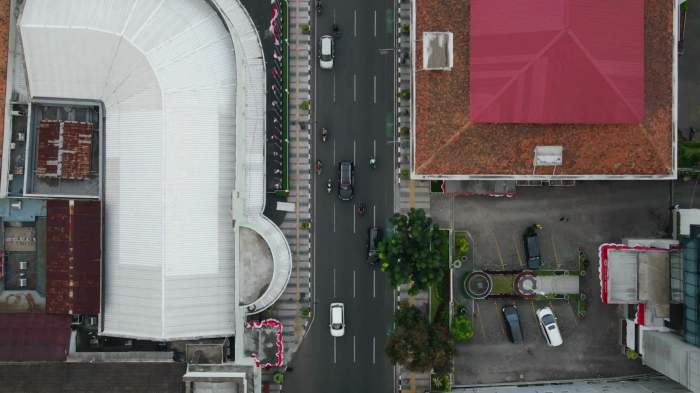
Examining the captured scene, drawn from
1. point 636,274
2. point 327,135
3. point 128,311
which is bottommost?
point 128,311

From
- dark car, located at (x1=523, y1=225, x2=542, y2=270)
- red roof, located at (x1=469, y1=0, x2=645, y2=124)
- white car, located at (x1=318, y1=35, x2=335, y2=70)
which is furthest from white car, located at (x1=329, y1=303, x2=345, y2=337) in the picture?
white car, located at (x1=318, y1=35, x2=335, y2=70)

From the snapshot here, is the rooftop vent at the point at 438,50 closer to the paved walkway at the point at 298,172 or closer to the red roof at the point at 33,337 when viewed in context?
the paved walkway at the point at 298,172

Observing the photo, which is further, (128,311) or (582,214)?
(582,214)

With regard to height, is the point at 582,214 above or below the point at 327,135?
below

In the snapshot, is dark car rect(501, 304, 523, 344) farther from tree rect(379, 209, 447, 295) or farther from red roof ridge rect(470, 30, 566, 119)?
red roof ridge rect(470, 30, 566, 119)

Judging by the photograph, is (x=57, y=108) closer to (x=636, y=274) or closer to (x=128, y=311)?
(x=128, y=311)

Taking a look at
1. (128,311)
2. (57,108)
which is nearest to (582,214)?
(128,311)
